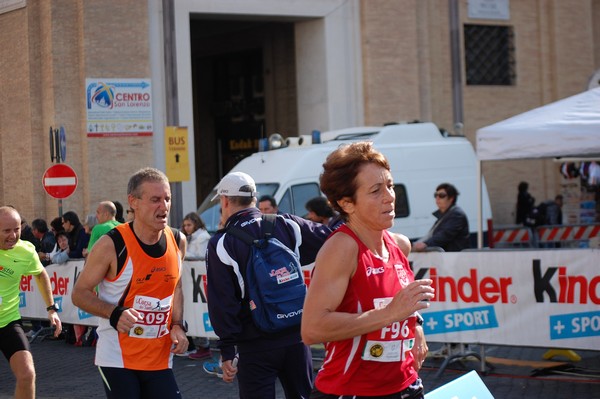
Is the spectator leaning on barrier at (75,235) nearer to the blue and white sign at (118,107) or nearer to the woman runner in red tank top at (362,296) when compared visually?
the blue and white sign at (118,107)

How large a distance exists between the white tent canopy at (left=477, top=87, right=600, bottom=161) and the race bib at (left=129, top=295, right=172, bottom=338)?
7014 mm

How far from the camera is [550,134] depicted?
39.8 feet

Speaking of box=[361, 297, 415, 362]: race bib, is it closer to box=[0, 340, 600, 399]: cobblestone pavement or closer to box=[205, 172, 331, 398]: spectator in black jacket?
box=[205, 172, 331, 398]: spectator in black jacket

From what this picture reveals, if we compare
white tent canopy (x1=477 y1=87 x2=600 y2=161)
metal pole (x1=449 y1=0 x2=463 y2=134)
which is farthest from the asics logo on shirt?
metal pole (x1=449 y1=0 x2=463 y2=134)

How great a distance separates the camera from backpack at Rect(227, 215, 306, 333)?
5992 millimetres

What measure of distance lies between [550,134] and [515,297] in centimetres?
278

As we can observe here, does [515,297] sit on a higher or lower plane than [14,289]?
lower

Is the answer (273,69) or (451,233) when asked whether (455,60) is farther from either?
(451,233)

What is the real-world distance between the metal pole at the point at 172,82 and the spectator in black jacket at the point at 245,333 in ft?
55.5

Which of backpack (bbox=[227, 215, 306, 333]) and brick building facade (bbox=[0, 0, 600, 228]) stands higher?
brick building facade (bbox=[0, 0, 600, 228])

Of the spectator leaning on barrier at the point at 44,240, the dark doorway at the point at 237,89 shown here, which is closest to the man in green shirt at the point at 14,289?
the spectator leaning on barrier at the point at 44,240

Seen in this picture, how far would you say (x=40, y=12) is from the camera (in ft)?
81.5

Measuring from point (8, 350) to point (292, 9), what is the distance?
62.8 ft

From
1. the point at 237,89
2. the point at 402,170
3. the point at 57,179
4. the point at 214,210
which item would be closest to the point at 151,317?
the point at 214,210
